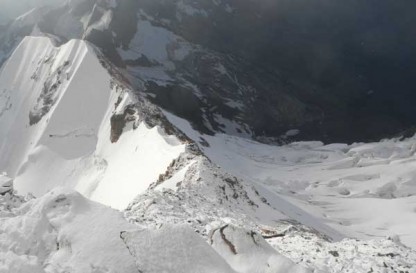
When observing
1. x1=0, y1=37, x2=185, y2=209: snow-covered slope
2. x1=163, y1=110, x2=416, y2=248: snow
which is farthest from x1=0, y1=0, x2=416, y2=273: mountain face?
x1=163, y1=110, x2=416, y2=248: snow

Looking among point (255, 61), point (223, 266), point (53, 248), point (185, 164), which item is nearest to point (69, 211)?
point (53, 248)

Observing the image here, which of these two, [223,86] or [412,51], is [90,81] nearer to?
[223,86]

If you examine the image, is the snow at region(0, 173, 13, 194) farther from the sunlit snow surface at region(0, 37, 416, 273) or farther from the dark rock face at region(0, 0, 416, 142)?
the dark rock face at region(0, 0, 416, 142)

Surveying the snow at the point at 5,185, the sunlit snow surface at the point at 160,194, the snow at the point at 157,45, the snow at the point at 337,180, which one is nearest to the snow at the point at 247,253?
the sunlit snow surface at the point at 160,194

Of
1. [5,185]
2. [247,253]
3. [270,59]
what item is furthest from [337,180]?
[270,59]

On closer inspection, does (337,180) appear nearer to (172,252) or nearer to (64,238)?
(172,252)

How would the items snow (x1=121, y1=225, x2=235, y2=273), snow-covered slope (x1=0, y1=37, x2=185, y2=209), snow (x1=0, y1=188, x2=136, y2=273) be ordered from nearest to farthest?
snow (x1=0, y1=188, x2=136, y2=273) → snow (x1=121, y1=225, x2=235, y2=273) → snow-covered slope (x1=0, y1=37, x2=185, y2=209)
